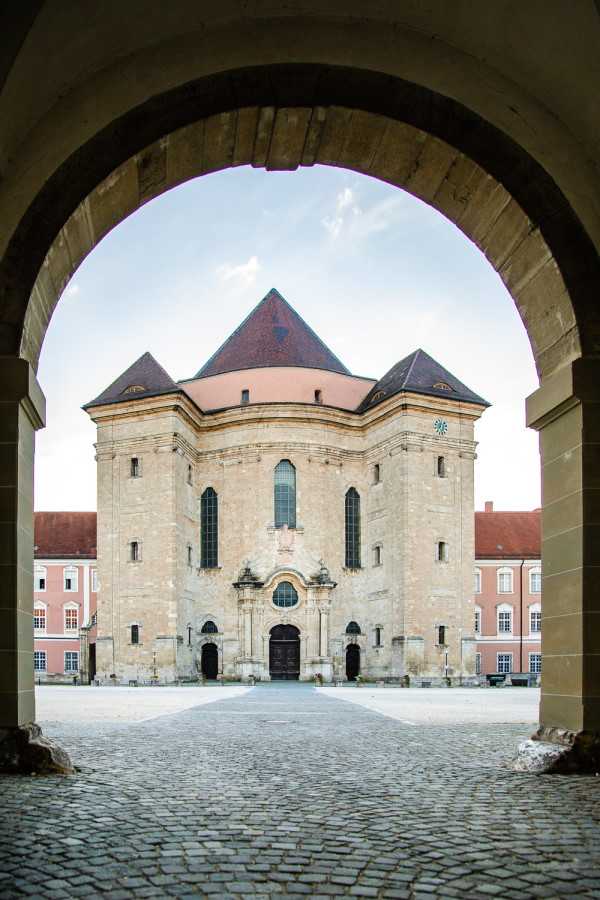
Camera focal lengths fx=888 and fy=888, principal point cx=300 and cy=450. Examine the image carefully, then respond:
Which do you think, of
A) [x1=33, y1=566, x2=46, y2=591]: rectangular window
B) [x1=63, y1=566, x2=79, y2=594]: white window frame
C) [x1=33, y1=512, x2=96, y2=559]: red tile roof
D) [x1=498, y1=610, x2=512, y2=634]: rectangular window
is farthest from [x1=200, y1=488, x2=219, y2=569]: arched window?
[x1=498, y1=610, x2=512, y2=634]: rectangular window

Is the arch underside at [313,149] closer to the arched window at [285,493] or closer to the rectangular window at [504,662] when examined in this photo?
the arched window at [285,493]

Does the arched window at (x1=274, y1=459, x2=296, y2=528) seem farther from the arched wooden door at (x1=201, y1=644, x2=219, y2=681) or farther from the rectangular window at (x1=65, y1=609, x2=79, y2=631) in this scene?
the rectangular window at (x1=65, y1=609, x2=79, y2=631)

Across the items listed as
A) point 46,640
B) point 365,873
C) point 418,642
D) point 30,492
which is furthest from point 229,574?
point 365,873

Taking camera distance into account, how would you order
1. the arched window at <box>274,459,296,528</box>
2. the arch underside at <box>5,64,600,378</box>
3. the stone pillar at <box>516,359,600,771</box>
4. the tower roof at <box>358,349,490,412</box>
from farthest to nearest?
1. the arched window at <box>274,459,296,528</box>
2. the tower roof at <box>358,349,490,412</box>
3. the arch underside at <box>5,64,600,378</box>
4. the stone pillar at <box>516,359,600,771</box>

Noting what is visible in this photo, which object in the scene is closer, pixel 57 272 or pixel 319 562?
pixel 57 272

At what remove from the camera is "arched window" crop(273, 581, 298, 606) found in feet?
156

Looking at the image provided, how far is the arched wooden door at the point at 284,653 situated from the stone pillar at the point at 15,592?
134ft

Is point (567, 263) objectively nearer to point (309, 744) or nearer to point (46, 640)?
point (309, 744)

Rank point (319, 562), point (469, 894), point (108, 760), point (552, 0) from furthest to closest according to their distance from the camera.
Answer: point (319, 562)
point (108, 760)
point (552, 0)
point (469, 894)

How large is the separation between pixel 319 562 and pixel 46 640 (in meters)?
21.3

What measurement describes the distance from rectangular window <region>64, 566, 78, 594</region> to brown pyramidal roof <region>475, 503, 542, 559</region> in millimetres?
27054

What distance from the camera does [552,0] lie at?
615 centimetres

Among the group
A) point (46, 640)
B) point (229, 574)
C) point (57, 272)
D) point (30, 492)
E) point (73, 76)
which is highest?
point (73, 76)

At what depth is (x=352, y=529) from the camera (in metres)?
50.2
